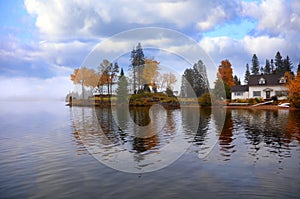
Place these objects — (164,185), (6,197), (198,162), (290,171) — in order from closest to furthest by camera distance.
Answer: (6,197) → (164,185) → (290,171) → (198,162)

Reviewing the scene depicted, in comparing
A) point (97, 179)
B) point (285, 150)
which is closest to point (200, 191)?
point (97, 179)

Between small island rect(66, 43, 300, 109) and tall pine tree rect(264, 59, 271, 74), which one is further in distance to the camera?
tall pine tree rect(264, 59, 271, 74)

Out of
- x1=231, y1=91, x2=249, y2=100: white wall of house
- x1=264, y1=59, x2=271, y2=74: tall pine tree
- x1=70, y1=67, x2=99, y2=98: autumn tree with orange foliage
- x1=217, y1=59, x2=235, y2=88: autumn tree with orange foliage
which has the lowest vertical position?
x1=231, y1=91, x2=249, y2=100: white wall of house

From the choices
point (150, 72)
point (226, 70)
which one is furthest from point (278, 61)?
point (150, 72)

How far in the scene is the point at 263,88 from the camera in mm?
71688

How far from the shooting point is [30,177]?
33.2ft

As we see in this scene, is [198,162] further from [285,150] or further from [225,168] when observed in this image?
[285,150]

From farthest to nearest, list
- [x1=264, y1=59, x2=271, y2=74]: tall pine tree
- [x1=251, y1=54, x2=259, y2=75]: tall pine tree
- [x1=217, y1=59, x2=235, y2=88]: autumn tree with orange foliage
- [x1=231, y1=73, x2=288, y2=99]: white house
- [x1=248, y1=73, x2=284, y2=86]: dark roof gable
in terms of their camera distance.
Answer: [x1=264, y1=59, x2=271, y2=74]: tall pine tree < [x1=251, y1=54, x2=259, y2=75]: tall pine tree < [x1=217, y1=59, x2=235, y2=88]: autumn tree with orange foliage < [x1=248, y1=73, x2=284, y2=86]: dark roof gable < [x1=231, y1=73, x2=288, y2=99]: white house

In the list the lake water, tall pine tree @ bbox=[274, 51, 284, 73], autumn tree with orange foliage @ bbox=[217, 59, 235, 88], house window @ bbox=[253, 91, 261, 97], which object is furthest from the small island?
tall pine tree @ bbox=[274, 51, 284, 73]

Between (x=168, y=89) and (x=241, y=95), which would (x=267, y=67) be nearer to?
(x=241, y=95)

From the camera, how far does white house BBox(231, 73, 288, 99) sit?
227ft

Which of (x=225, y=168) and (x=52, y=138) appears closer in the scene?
(x=225, y=168)

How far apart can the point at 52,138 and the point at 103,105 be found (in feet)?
179

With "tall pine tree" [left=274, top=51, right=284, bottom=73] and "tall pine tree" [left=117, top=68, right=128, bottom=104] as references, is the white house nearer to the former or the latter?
"tall pine tree" [left=117, top=68, right=128, bottom=104]
